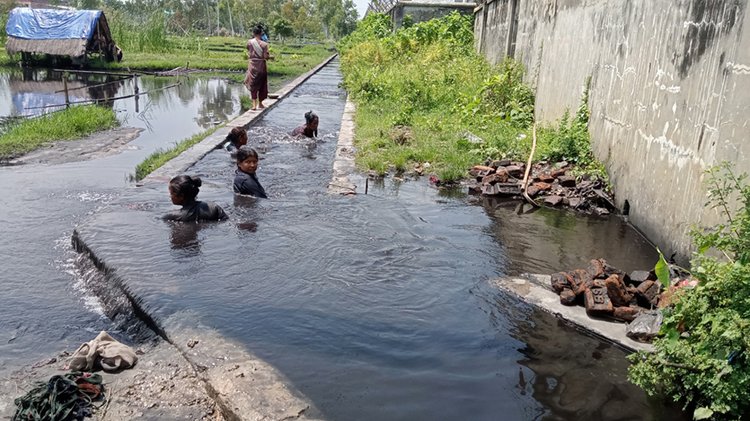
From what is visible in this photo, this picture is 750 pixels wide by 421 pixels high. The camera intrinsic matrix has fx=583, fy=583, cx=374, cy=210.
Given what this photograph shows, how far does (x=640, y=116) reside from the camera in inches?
269

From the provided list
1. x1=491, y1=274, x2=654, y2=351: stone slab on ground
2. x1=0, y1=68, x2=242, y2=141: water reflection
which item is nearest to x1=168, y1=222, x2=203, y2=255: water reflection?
x1=491, y1=274, x2=654, y2=351: stone slab on ground

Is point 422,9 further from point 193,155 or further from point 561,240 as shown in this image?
point 561,240

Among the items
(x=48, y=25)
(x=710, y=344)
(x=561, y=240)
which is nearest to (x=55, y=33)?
(x=48, y=25)

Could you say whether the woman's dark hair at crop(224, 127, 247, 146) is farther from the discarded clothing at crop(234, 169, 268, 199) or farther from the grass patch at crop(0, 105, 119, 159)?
the grass patch at crop(0, 105, 119, 159)

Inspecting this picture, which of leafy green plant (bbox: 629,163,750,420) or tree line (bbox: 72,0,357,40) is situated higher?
tree line (bbox: 72,0,357,40)

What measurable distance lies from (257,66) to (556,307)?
10981 mm

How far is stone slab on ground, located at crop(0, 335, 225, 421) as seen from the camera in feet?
10.4

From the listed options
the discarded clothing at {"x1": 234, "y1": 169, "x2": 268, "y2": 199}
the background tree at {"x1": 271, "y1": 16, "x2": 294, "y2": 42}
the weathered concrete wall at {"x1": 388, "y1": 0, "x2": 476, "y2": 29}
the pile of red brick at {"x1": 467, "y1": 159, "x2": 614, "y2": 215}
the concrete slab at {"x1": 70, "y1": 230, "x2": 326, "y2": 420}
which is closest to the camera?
the concrete slab at {"x1": 70, "y1": 230, "x2": 326, "y2": 420}

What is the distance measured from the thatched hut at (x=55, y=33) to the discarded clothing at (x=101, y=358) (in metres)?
31.0

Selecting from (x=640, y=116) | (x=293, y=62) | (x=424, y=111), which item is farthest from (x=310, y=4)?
(x=640, y=116)

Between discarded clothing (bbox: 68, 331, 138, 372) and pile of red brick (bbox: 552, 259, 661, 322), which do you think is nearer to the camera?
discarded clothing (bbox: 68, 331, 138, 372)

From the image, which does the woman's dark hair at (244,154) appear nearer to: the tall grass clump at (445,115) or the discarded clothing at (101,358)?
the tall grass clump at (445,115)

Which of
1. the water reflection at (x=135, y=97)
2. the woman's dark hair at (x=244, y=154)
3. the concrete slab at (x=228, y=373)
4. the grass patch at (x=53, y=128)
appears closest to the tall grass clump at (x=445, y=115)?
the woman's dark hair at (x=244, y=154)

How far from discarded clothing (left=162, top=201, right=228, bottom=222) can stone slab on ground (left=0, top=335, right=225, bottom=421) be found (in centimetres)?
248
